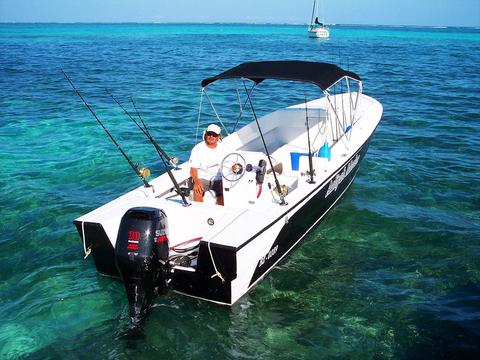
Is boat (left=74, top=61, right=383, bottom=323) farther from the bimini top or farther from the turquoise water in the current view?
the turquoise water

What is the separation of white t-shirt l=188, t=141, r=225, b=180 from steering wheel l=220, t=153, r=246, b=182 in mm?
378

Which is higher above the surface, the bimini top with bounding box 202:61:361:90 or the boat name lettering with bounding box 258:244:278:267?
the bimini top with bounding box 202:61:361:90

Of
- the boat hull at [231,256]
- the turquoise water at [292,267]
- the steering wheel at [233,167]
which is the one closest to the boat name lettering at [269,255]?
the boat hull at [231,256]

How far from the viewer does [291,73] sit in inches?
262

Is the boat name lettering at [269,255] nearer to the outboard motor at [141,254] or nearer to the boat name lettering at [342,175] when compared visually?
the outboard motor at [141,254]

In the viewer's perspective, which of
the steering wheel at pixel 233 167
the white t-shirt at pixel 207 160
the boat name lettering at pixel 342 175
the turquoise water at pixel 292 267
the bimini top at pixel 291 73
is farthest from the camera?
the boat name lettering at pixel 342 175

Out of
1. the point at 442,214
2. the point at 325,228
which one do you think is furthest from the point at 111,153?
the point at 442,214

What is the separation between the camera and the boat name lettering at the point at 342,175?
700 cm

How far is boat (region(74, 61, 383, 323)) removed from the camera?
464 cm

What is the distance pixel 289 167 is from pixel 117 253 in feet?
11.9

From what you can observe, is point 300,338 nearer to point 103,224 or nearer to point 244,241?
point 244,241

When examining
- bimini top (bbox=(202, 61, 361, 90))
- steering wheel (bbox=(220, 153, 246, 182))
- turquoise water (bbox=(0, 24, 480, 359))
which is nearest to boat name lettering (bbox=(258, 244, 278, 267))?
turquoise water (bbox=(0, 24, 480, 359))

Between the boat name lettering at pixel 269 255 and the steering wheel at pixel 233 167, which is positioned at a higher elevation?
the steering wheel at pixel 233 167

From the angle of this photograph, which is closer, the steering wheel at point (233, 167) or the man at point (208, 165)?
Answer: the steering wheel at point (233, 167)
